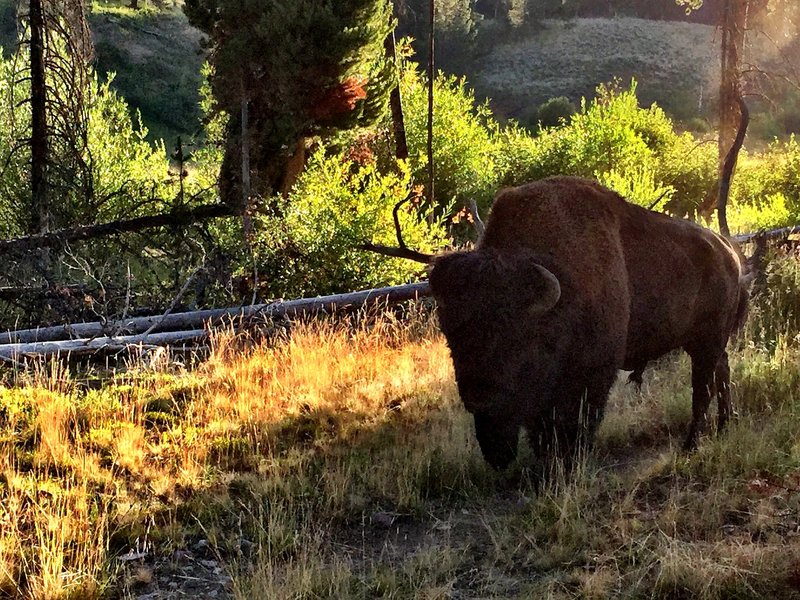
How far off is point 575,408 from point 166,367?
435 cm

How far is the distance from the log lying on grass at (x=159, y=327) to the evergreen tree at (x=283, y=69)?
15.7 feet

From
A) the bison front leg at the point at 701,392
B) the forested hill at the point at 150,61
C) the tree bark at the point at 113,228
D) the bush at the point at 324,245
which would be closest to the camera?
the bison front leg at the point at 701,392

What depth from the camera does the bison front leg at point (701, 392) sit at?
5.70 meters

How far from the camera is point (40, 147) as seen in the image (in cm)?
939

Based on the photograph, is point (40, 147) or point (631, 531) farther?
point (40, 147)

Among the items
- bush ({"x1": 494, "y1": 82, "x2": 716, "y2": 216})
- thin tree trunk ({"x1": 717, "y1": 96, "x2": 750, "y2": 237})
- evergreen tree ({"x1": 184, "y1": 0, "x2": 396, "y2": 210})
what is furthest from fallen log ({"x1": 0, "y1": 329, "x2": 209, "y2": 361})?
bush ({"x1": 494, "y1": 82, "x2": 716, "y2": 216})

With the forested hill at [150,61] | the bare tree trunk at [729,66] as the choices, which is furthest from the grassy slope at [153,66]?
the bare tree trunk at [729,66]

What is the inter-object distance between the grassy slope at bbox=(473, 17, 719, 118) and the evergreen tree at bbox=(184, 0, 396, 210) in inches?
2155

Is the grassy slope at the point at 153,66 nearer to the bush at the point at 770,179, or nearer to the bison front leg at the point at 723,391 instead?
the bush at the point at 770,179

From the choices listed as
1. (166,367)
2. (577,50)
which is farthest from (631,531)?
(577,50)

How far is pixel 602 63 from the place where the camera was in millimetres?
74625

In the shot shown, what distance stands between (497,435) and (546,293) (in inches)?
38.5

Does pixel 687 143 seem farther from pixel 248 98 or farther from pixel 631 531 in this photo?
pixel 631 531

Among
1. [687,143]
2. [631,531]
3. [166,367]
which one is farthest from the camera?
[687,143]
